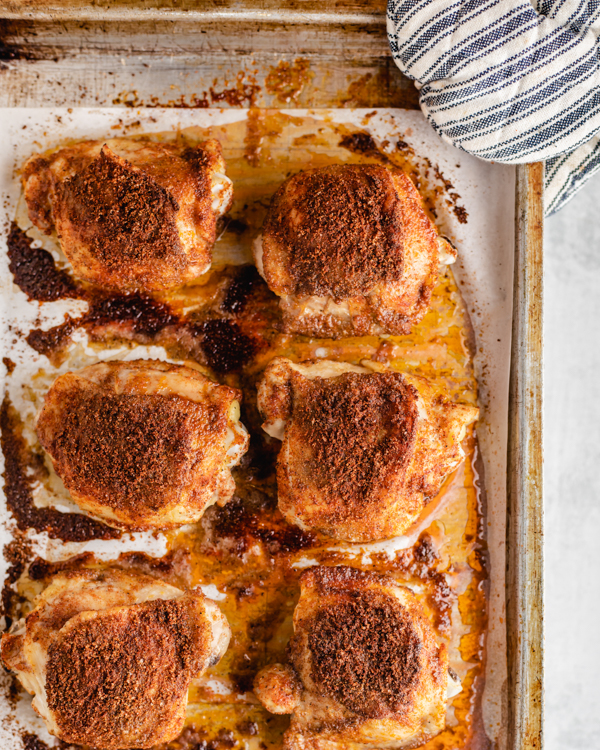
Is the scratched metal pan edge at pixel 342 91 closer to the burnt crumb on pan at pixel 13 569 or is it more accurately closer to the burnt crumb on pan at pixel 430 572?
the burnt crumb on pan at pixel 430 572

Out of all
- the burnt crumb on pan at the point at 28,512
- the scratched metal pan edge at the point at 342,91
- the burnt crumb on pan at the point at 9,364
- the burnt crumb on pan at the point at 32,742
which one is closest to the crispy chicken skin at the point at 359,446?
the scratched metal pan edge at the point at 342,91

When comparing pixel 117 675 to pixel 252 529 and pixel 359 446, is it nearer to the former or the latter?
pixel 252 529

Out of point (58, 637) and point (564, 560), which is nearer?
point (58, 637)

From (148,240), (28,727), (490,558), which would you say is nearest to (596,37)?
(148,240)

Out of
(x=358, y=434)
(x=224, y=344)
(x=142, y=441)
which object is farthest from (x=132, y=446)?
(x=358, y=434)

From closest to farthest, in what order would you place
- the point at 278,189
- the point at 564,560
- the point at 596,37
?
the point at 596,37, the point at 278,189, the point at 564,560

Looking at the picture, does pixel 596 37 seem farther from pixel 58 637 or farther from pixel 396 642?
pixel 58 637

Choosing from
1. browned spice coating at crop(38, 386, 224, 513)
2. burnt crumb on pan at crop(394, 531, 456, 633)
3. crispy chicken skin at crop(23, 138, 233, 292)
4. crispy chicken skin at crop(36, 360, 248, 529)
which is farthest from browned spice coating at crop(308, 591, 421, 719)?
crispy chicken skin at crop(23, 138, 233, 292)
